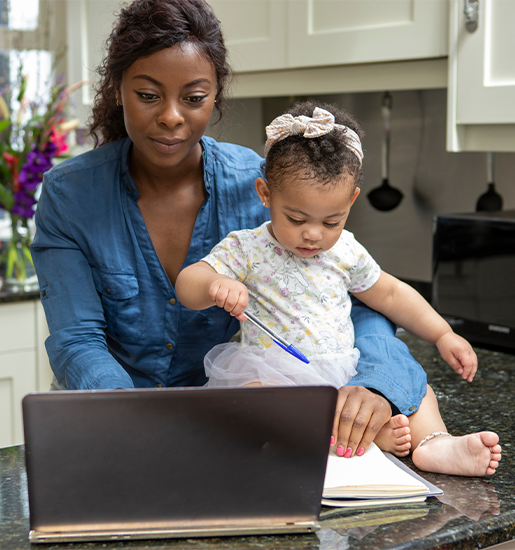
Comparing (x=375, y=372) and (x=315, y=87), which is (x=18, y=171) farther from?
(x=375, y=372)

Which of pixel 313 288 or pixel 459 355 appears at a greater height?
pixel 313 288

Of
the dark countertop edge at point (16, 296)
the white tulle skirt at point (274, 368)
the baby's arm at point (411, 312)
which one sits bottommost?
the dark countertop edge at point (16, 296)

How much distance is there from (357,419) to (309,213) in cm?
30

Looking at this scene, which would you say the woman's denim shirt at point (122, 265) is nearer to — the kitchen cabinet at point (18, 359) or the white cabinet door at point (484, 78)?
the white cabinet door at point (484, 78)

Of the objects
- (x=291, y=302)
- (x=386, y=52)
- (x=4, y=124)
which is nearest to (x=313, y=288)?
(x=291, y=302)

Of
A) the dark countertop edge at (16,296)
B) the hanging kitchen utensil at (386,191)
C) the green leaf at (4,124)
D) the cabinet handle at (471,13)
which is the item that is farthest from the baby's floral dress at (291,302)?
the green leaf at (4,124)

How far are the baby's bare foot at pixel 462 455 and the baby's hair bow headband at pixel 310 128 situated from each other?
0.43m

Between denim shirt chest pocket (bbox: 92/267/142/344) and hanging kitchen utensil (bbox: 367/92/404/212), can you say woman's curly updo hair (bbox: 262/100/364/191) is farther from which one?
hanging kitchen utensil (bbox: 367/92/404/212)

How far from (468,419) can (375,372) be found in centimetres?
21

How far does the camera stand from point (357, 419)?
0.88m

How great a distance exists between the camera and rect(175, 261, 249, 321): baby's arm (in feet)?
2.90

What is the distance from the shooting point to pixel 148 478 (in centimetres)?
67

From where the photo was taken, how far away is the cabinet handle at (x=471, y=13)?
1333 mm

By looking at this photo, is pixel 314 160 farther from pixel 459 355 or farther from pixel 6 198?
pixel 6 198
